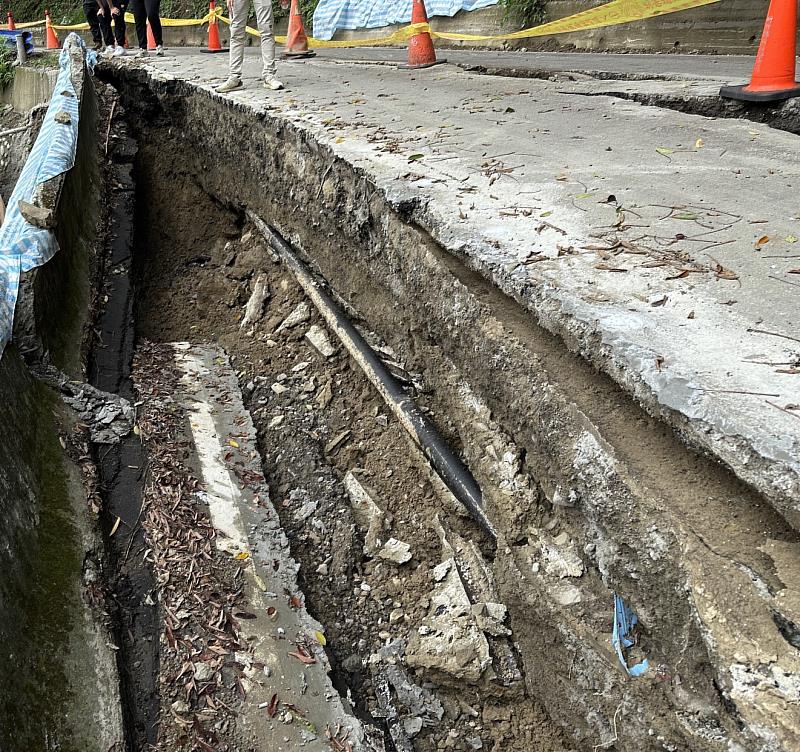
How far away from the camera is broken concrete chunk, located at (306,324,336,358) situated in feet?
13.2

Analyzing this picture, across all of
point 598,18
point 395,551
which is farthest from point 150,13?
point 395,551

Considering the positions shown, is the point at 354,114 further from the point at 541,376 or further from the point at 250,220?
the point at 541,376

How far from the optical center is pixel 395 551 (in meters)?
2.94

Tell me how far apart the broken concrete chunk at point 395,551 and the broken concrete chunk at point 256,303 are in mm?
2353

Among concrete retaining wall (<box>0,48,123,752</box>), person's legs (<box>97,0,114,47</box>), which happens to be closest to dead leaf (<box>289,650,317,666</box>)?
concrete retaining wall (<box>0,48,123,752</box>)

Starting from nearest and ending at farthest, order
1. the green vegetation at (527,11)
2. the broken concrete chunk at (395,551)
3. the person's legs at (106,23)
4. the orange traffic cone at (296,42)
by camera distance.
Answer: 1. the broken concrete chunk at (395,551)
2. the orange traffic cone at (296,42)
3. the person's legs at (106,23)
4. the green vegetation at (527,11)

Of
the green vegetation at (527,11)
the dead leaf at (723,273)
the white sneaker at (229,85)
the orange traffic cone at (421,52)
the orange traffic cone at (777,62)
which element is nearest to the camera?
the dead leaf at (723,273)

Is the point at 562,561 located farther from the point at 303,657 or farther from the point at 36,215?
the point at 36,215

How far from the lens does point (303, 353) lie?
13.9ft

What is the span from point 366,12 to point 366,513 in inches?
543

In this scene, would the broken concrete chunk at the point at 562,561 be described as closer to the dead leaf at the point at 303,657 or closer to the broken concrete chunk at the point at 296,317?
the dead leaf at the point at 303,657

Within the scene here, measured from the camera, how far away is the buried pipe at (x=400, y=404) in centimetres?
267

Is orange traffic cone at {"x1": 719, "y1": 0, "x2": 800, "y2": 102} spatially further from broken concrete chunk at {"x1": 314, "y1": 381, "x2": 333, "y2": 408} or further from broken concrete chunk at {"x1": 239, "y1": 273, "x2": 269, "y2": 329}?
broken concrete chunk at {"x1": 239, "y1": 273, "x2": 269, "y2": 329}

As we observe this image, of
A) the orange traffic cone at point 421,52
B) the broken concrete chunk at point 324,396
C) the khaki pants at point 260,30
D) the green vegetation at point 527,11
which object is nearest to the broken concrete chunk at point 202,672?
the broken concrete chunk at point 324,396
